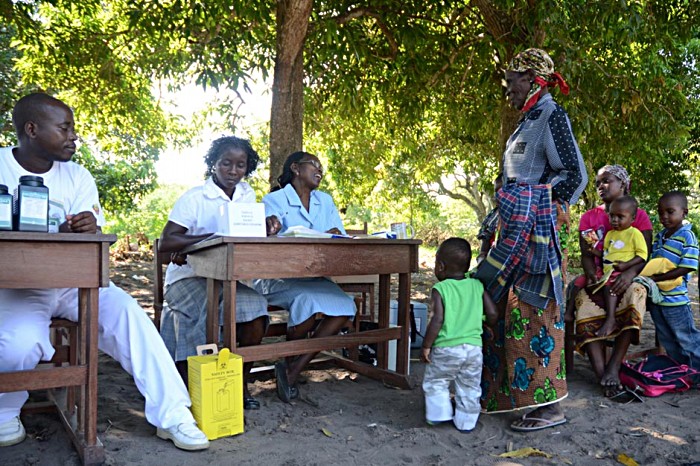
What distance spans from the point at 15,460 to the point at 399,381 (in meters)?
2.37

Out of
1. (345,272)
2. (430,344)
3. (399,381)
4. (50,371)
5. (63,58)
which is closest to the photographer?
(50,371)

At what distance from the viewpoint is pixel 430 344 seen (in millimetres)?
3287

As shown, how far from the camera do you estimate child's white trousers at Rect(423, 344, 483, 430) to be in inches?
130

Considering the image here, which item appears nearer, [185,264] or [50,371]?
[50,371]

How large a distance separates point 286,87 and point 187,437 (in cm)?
356

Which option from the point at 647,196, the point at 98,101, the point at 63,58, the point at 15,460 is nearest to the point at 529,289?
the point at 15,460

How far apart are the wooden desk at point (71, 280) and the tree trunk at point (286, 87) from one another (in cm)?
287

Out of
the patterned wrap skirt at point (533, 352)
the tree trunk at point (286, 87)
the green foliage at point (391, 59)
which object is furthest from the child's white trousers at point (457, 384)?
the green foliage at point (391, 59)

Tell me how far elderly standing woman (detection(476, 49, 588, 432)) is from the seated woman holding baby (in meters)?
0.93

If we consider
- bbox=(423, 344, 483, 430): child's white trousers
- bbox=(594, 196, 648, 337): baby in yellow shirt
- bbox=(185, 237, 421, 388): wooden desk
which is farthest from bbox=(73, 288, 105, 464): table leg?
bbox=(594, 196, 648, 337): baby in yellow shirt

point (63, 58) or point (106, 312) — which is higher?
point (63, 58)

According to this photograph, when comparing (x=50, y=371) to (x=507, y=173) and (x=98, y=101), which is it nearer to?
(x=507, y=173)

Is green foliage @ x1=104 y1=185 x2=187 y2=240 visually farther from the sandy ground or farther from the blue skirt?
the sandy ground

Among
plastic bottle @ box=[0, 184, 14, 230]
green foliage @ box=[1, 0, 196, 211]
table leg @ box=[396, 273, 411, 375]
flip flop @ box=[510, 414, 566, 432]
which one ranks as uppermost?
green foliage @ box=[1, 0, 196, 211]
